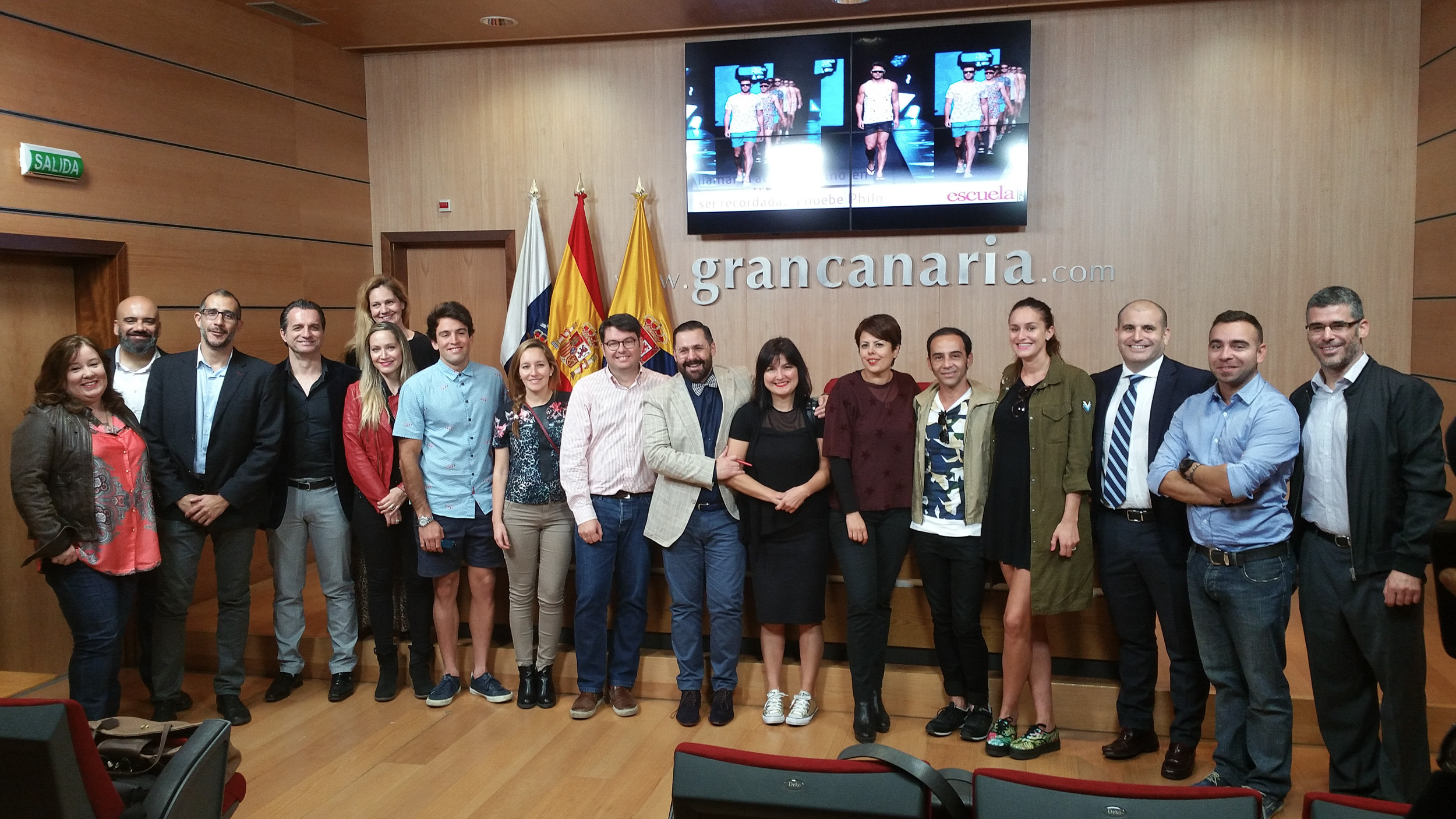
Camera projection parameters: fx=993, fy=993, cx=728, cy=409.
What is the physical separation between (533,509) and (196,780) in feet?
7.01

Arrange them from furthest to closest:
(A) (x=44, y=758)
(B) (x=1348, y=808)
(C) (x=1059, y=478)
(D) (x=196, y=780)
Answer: (C) (x=1059, y=478)
(D) (x=196, y=780)
(A) (x=44, y=758)
(B) (x=1348, y=808)

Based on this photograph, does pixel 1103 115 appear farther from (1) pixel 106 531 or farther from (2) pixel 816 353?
(1) pixel 106 531

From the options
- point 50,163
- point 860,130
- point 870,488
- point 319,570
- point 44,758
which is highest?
point 860,130

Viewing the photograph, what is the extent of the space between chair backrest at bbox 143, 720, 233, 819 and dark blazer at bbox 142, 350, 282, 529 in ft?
6.85

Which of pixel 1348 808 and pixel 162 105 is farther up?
pixel 162 105

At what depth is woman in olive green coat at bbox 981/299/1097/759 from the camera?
11.3ft

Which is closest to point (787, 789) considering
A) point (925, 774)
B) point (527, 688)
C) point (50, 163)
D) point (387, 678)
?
point (925, 774)

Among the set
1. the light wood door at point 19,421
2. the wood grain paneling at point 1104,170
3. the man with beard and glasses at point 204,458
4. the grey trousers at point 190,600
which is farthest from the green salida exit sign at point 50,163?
the wood grain paneling at point 1104,170

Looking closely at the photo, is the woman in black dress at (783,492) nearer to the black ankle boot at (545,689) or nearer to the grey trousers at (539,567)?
the grey trousers at (539,567)

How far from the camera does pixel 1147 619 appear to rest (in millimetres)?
3520

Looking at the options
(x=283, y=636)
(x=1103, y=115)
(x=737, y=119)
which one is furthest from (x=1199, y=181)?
(x=283, y=636)

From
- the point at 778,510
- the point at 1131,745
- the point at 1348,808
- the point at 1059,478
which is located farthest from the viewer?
the point at 778,510

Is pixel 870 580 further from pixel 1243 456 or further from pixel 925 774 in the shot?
pixel 925 774

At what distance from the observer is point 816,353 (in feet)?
20.9
